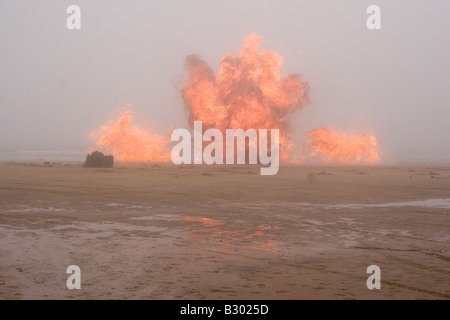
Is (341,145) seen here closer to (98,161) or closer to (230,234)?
(98,161)

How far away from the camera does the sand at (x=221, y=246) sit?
19.9ft

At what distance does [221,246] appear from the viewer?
871cm

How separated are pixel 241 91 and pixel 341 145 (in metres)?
11.3

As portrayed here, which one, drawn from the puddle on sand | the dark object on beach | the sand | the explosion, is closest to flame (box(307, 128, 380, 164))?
the explosion

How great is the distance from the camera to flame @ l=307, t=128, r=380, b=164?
1743 inches

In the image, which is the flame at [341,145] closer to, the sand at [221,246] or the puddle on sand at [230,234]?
the sand at [221,246]

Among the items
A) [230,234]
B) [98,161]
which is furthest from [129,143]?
[230,234]

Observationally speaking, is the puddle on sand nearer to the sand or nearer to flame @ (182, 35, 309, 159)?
the sand

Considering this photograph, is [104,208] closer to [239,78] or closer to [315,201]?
[315,201]

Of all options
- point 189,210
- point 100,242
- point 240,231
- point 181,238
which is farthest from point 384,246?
point 189,210

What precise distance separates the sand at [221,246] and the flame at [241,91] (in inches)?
1014

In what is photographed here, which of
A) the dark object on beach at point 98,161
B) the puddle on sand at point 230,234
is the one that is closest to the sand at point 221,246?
the puddle on sand at point 230,234

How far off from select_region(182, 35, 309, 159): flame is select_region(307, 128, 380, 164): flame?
3.97 metres
